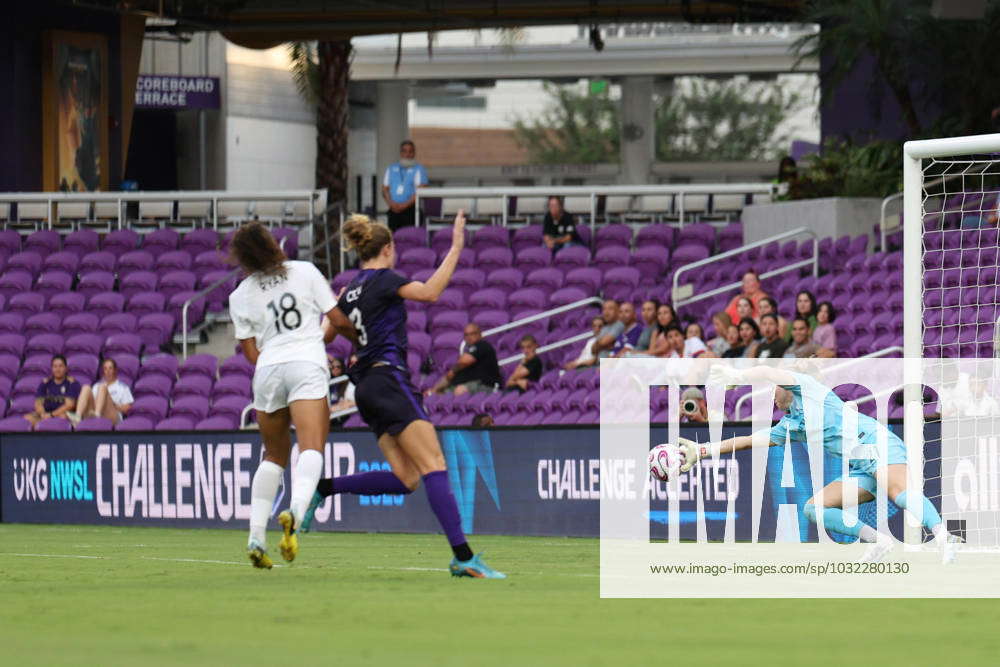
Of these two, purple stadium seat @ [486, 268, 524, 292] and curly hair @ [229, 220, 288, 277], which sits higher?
purple stadium seat @ [486, 268, 524, 292]

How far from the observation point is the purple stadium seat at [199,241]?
2630cm

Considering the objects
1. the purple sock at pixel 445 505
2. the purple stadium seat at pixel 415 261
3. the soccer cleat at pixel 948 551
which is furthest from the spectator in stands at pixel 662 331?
the purple sock at pixel 445 505

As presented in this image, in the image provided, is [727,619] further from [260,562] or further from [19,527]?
[19,527]

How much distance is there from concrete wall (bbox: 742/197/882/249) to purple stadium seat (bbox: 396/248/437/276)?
452cm

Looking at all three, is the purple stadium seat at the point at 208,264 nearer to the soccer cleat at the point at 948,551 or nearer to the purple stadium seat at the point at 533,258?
the purple stadium seat at the point at 533,258

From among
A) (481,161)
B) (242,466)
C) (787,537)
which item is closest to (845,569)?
(787,537)

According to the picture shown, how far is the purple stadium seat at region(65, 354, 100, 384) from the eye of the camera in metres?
23.1

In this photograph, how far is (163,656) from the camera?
5.78m

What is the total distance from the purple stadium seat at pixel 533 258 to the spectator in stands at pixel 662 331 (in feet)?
16.9

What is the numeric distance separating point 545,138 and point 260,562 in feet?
202

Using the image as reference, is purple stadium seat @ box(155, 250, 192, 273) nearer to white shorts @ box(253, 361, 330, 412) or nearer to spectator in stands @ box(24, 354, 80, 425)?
spectator in stands @ box(24, 354, 80, 425)

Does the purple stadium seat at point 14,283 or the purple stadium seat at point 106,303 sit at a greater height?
the purple stadium seat at point 14,283

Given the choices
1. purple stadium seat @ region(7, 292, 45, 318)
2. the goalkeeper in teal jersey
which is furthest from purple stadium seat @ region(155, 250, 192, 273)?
the goalkeeper in teal jersey

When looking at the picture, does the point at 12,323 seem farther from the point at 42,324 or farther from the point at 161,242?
the point at 161,242
